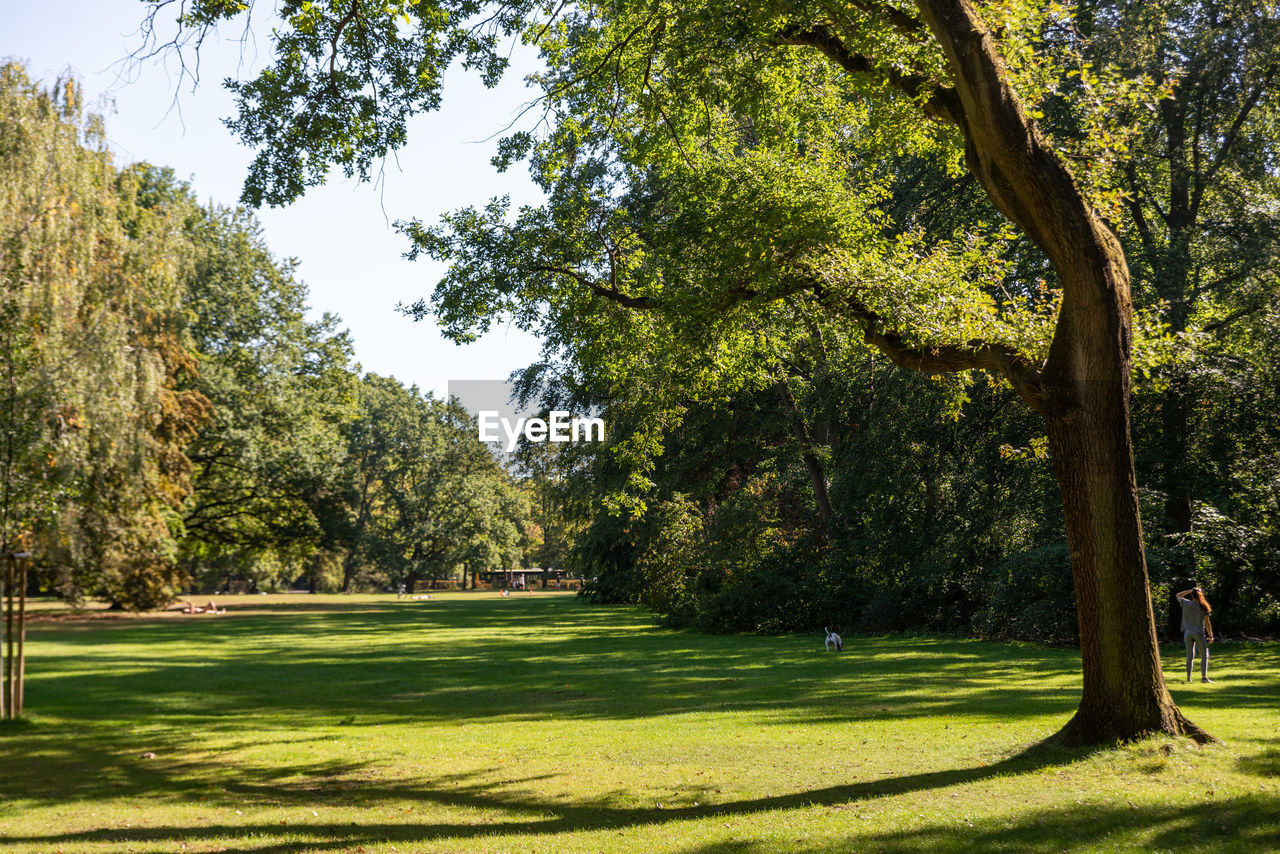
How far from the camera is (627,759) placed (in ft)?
33.9

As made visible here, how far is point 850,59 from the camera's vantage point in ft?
35.7

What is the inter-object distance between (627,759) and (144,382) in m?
17.1

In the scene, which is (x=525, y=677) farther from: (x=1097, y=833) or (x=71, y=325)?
(x=1097, y=833)

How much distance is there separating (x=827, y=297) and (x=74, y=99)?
735 inches

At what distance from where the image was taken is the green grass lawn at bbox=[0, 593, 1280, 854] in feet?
24.0

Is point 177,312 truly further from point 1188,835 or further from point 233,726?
point 1188,835

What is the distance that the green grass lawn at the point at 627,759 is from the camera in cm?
731

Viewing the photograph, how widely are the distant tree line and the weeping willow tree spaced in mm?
45

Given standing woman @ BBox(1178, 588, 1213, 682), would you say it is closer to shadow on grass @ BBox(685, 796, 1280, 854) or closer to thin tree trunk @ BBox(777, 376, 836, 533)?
shadow on grass @ BBox(685, 796, 1280, 854)

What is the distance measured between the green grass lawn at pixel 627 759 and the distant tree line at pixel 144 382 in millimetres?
4630

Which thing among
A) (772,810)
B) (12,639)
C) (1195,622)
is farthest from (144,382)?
(1195,622)

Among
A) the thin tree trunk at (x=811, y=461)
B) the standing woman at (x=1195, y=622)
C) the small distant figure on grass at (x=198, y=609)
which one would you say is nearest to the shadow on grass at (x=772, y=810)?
the standing woman at (x=1195, y=622)

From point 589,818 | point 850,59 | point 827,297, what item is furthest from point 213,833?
point 850,59
